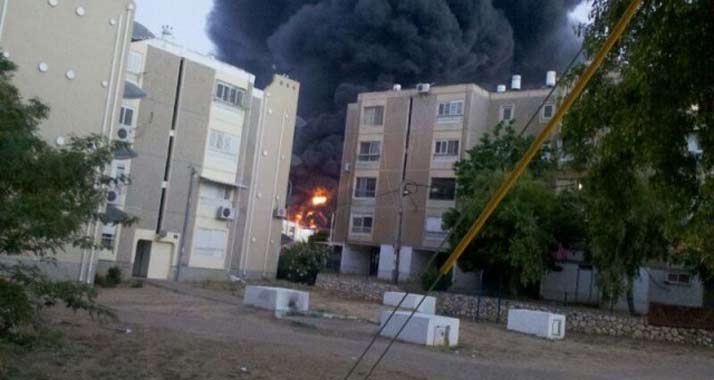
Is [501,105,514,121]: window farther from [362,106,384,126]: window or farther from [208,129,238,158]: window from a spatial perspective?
[208,129,238,158]: window

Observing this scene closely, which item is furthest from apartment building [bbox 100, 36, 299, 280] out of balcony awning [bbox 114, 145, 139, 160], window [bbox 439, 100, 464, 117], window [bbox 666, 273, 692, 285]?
window [bbox 666, 273, 692, 285]

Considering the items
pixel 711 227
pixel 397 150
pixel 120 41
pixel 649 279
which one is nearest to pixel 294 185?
pixel 397 150

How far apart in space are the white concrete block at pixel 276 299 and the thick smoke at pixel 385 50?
43.2 m

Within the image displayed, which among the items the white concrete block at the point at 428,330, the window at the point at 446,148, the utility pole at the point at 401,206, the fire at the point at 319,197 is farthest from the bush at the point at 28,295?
the fire at the point at 319,197

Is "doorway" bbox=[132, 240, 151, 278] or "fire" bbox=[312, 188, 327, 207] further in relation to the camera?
"fire" bbox=[312, 188, 327, 207]

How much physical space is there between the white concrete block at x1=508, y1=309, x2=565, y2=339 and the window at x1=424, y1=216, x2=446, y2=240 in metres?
24.0

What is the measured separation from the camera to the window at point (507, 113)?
165 ft

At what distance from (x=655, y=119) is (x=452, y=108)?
143 ft

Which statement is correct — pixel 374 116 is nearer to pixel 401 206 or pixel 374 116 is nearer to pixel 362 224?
pixel 401 206

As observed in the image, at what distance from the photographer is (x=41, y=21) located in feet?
87.4

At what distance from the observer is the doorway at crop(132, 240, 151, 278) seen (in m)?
37.8

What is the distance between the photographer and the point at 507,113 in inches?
1992

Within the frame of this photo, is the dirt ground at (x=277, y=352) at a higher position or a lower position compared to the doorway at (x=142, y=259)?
lower

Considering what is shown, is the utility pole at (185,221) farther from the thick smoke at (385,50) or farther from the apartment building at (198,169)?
the thick smoke at (385,50)
